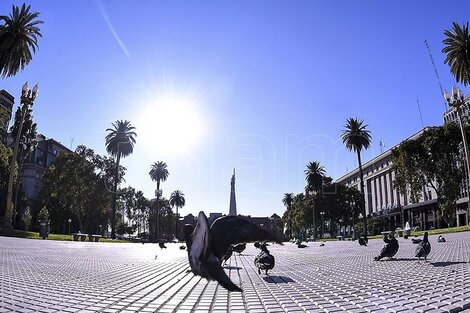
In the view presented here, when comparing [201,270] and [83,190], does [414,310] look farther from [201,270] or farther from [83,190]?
[83,190]

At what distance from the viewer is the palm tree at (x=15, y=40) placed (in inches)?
1250

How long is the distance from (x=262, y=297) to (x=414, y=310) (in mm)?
2589

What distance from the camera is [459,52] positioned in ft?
114

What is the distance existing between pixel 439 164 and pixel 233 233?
41295 millimetres

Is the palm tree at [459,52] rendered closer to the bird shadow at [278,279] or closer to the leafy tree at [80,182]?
the bird shadow at [278,279]

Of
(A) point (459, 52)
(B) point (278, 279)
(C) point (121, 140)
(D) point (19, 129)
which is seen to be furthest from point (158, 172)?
(B) point (278, 279)

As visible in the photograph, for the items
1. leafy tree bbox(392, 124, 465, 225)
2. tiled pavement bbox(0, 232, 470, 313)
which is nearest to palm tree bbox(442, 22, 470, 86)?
leafy tree bbox(392, 124, 465, 225)

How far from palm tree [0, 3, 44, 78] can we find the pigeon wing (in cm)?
3470

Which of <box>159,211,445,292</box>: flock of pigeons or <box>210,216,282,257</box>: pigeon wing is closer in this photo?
<box>159,211,445,292</box>: flock of pigeons

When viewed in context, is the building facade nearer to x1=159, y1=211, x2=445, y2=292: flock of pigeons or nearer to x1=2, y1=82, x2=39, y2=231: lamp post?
x1=2, y1=82, x2=39, y2=231: lamp post

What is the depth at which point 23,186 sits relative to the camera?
84500mm

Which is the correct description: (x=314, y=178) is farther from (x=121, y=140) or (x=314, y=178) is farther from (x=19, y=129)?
(x=19, y=129)

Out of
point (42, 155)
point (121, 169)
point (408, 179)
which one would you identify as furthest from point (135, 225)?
point (408, 179)

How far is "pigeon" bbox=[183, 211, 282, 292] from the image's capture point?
4.09 m
